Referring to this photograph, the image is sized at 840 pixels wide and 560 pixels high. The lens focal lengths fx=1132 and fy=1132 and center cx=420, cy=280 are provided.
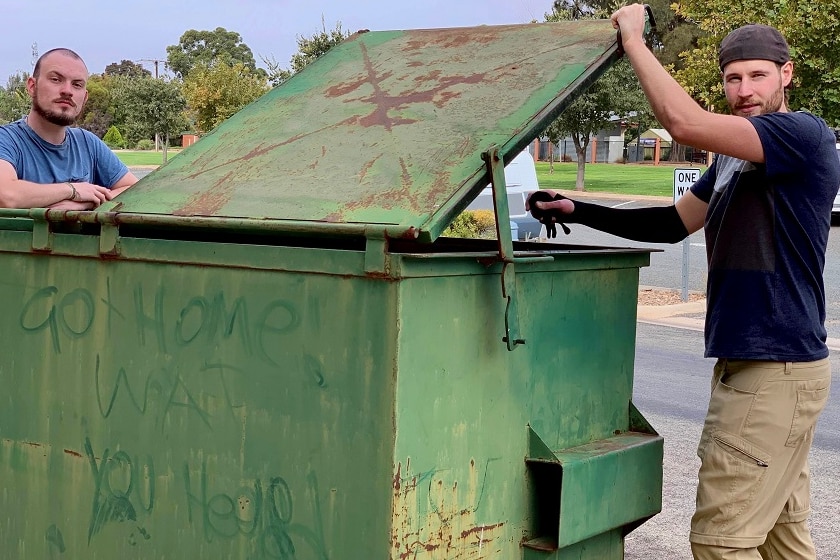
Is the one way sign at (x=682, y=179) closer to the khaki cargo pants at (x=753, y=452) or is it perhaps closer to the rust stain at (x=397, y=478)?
the khaki cargo pants at (x=753, y=452)

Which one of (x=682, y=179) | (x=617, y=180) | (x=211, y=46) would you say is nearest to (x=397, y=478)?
(x=682, y=179)

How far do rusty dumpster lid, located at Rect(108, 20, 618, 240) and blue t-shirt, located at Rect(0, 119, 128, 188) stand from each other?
0.78 m

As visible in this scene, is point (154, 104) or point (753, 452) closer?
point (753, 452)

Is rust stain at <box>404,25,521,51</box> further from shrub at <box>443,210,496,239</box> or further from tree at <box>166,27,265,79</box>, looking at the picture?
tree at <box>166,27,265,79</box>

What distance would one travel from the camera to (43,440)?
10.8ft

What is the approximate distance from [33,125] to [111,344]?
4.82 feet

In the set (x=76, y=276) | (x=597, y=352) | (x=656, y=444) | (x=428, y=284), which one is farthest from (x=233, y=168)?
(x=656, y=444)

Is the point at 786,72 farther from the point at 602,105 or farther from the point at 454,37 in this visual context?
the point at 602,105

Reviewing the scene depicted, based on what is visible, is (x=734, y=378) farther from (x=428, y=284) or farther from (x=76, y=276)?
(x=76, y=276)

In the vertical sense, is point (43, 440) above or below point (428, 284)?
below

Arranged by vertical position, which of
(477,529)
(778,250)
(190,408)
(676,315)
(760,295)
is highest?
(778,250)

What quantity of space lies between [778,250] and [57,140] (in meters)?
2.66

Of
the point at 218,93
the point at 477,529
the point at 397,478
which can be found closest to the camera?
the point at 397,478

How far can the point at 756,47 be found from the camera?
3.20 m
